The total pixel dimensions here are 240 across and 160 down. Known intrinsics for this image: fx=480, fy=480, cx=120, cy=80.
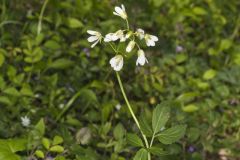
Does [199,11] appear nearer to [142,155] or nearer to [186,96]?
[186,96]

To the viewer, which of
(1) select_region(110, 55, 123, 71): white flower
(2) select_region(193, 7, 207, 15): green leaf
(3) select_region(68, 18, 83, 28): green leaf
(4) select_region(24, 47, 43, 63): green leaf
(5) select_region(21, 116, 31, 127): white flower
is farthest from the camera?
(2) select_region(193, 7, 207, 15): green leaf

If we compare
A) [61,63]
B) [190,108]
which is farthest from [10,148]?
[190,108]

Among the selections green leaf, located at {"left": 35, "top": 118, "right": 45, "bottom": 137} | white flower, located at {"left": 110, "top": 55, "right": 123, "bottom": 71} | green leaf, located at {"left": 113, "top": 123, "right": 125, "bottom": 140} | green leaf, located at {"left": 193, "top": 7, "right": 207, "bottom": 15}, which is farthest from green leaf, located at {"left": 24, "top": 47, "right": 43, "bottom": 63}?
green leaf, located at {"left": 193, "top": 7, "right": 207, "bottom": 15}

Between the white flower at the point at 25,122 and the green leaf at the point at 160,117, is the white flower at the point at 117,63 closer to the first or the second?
the green leaf at the point at 160,117

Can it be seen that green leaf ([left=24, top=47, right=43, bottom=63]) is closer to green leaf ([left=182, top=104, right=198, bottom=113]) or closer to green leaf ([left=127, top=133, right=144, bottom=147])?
green leaf ([left=182, top=104, right=198, bottom=113])

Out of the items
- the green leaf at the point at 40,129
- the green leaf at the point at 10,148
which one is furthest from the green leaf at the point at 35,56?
the green leaf at the point at 10,148

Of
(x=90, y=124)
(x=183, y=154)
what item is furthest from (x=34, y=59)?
(x=183, y=154)
